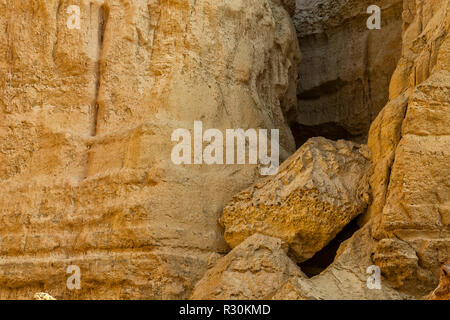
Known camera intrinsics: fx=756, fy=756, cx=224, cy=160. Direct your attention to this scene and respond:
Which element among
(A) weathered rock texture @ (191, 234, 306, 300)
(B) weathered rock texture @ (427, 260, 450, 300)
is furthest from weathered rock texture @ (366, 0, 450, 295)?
(A) weathered rock texture @ (191, 234, 306, 300)

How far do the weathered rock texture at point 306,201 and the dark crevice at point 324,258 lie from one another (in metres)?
0.19

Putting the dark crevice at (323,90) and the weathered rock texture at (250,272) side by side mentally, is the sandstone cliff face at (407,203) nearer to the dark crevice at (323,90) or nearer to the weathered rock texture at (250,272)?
the weathered rock texture at (250,272)

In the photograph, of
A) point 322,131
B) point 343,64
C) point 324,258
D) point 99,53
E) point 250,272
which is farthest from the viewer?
point 322,131

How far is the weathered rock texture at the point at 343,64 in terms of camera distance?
28.3ft

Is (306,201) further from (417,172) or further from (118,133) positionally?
(118,133)

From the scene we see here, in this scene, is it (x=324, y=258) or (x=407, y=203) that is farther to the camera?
(x=324, y=258)

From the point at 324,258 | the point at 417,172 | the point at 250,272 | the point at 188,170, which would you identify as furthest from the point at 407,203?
the point at 188,170

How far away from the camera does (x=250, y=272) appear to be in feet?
17.3

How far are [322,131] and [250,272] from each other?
4.13 metres

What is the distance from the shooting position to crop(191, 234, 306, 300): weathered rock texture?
516cm

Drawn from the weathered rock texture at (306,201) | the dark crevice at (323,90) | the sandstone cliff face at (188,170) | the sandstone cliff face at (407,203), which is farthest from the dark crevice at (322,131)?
the sandstone cliff face at (407,203)

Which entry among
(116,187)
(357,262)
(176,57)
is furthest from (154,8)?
(357,262)
